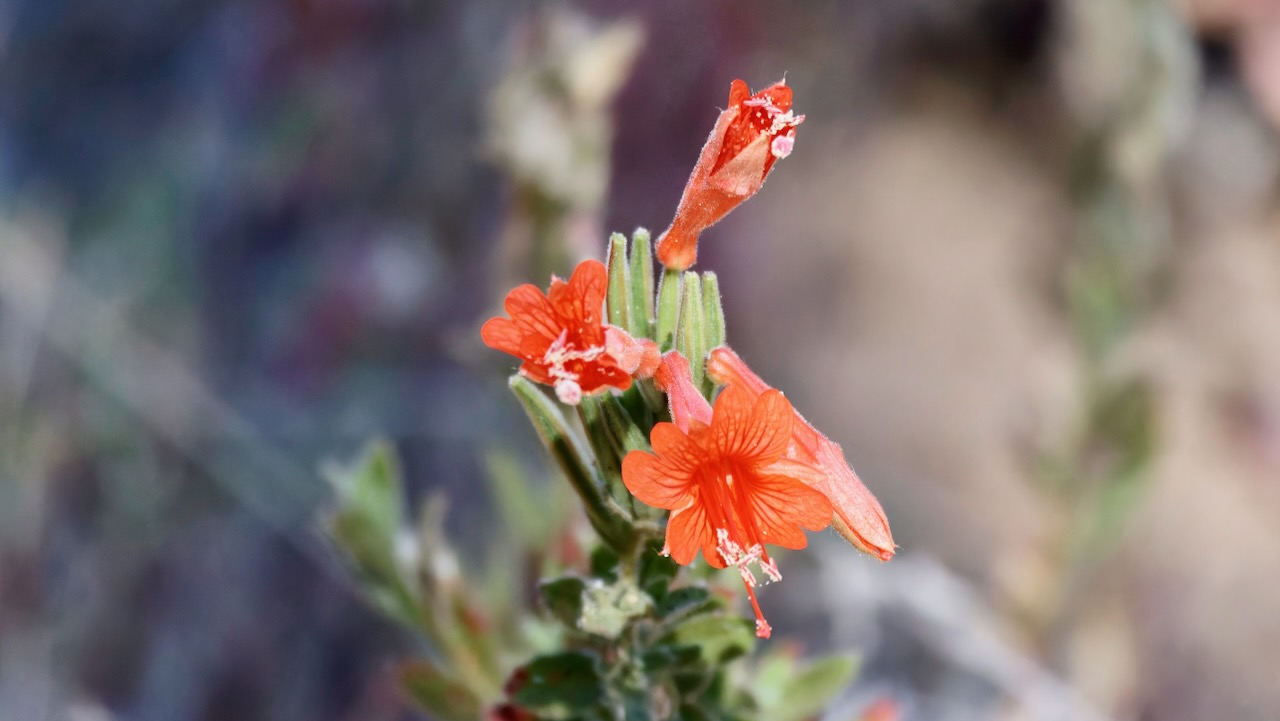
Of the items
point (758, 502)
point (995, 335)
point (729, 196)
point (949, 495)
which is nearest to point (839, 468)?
point (758, 502)

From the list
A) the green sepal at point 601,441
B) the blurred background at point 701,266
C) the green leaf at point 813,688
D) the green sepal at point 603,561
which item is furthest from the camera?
the blurred background at point 701,266

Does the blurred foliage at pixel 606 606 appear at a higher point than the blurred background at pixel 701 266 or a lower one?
lower

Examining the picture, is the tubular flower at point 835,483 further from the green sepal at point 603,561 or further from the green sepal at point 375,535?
the green sepal at point 375,535

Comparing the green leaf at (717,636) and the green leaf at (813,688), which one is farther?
the green leaf at (813,688)

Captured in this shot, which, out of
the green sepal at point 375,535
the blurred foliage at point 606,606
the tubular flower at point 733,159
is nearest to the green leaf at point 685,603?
the blurred foliage at point 606,606

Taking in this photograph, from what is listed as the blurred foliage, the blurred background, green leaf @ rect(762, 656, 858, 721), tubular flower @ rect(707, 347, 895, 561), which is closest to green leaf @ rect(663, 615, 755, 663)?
the blurred foliage

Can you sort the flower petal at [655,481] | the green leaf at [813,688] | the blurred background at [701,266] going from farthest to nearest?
the blurred background at [701,266], the green leaf at [813,688], the flower petal at [655,481]

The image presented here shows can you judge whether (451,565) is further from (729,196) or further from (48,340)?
(48,340)
